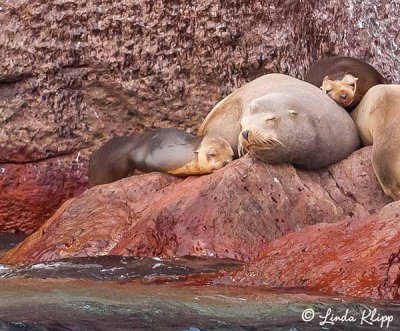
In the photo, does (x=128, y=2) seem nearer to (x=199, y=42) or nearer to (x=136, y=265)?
(x=199, y=42)

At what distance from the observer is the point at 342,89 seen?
9.35 metres

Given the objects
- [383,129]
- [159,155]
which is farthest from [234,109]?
[383,129]

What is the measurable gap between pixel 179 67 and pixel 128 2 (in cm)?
68

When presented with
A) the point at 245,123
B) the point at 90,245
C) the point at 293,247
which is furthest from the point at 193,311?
the point at 245,123

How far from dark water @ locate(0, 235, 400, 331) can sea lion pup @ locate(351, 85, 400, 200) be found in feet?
6.90

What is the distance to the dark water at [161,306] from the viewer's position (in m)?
4.98

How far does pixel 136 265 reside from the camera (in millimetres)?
7082

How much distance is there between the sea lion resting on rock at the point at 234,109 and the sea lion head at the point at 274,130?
14.5 inches

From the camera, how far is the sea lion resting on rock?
9219 millimetres

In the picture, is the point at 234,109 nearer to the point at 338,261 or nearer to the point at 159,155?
the point at 159,155

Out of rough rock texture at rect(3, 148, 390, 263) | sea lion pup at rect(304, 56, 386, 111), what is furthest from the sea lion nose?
sea lion pup at rect(304, 56, 386, 111)

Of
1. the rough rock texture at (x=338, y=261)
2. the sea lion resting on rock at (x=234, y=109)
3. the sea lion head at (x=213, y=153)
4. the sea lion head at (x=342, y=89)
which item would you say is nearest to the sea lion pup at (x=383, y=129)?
the sea lion head at (x=342, y=89)
